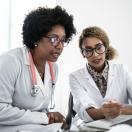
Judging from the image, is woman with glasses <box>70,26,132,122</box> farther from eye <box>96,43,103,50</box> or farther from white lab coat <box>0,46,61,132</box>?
white lab coat <box>0,46,61,132</box>

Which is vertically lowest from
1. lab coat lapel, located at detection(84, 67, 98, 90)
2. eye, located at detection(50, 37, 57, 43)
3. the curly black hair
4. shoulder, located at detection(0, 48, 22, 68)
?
lab coat lapel, located at detection(84, 67, 98, 90)

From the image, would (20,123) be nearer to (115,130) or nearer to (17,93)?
(17,93)

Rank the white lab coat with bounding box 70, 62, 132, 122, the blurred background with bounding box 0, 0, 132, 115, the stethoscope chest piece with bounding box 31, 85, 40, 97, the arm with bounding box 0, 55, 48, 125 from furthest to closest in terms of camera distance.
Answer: the blurred background with bounding box 0, 0, 132, 115
the white lab coat with bounding box 70, 62, 132, 122
the stethoscope chest piece with bounding box 31, 85, 40, 97
the arm with bounding box 0, 55, 48, 125

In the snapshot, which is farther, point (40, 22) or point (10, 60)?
point (40, 22)

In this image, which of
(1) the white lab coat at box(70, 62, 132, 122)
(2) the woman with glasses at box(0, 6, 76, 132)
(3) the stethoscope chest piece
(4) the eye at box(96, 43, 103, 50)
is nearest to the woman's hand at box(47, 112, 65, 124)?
(2) the woman with glasses at box(0, 6, 76, 132)

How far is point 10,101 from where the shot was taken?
54.6 inches

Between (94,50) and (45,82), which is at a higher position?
(94,50)

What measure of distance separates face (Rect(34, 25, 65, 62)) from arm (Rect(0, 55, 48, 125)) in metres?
0.18

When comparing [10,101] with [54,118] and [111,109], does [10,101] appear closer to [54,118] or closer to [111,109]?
[54,118]

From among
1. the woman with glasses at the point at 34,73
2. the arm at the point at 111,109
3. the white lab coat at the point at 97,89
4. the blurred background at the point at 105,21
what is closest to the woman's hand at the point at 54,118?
the woman with glasses at the point at 34,73

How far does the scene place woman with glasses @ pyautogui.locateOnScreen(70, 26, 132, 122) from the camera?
1.84 m

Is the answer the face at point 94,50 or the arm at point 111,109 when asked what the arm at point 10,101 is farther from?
the face at point 94,50

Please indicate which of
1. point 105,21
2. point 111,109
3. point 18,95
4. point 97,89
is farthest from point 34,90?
point 105,21

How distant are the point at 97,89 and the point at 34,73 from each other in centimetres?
56
